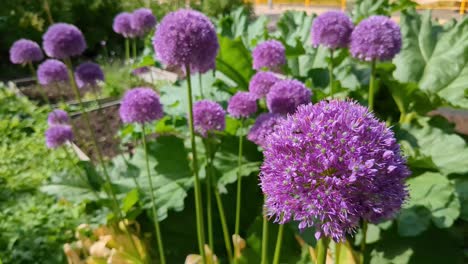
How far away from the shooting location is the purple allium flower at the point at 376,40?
6.08 feet

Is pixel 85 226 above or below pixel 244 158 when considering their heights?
→ below

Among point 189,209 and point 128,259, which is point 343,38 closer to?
point 189,209

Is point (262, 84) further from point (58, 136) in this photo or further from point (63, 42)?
point (58, 136)

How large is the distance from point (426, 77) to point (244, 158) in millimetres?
1255

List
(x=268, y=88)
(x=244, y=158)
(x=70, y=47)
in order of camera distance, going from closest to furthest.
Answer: (x=268, y=88)
(x=70, y=47)
(x=244, y=158)

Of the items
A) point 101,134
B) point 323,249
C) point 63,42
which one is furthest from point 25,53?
point 101,134

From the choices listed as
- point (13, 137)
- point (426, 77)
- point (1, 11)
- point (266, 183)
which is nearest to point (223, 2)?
point (1, 11)

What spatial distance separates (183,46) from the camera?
145 centimetres

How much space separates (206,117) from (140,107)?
0.26m

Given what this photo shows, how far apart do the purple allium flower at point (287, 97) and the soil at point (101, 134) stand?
8.63 ft

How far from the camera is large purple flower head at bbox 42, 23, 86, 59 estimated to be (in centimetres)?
199

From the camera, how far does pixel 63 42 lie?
1996 millimetres

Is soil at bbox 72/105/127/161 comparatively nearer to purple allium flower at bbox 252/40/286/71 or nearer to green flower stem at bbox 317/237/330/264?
purple allium flower at bbox 252/40/286/71

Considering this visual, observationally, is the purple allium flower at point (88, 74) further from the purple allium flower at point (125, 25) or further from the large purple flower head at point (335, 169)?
the large purple flower head at point (335, 169)
